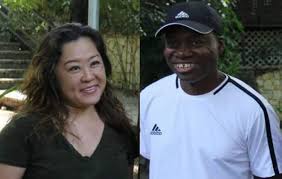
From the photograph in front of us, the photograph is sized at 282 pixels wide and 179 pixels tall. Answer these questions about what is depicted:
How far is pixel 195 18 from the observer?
1.51 metres

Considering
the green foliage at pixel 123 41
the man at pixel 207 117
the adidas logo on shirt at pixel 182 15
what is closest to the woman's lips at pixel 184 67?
the man at pixel 207 117

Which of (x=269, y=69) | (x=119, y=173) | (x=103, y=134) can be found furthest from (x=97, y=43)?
(x=269, y=69)

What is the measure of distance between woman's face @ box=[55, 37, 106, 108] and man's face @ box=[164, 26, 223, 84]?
22cm

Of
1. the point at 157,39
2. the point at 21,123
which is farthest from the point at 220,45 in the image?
the point at 21,123

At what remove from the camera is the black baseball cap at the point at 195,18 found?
150 centimetres

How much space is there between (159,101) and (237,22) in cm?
34

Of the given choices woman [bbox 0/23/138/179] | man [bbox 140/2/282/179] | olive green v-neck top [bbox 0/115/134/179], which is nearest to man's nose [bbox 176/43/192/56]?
man [bbox 140/2/282/179]

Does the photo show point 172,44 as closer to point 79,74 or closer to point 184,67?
point 184,67

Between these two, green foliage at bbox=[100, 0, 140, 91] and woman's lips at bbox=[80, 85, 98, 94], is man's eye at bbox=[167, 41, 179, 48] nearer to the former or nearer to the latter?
woman's lips at bbox=[80, 85, 98, 94]

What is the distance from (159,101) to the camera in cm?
167

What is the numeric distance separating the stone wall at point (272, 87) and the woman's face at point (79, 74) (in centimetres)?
47

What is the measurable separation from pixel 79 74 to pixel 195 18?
1.16 ft

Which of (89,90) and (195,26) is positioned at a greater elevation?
(195,26)

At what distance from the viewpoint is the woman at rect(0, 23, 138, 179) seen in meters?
1.48
